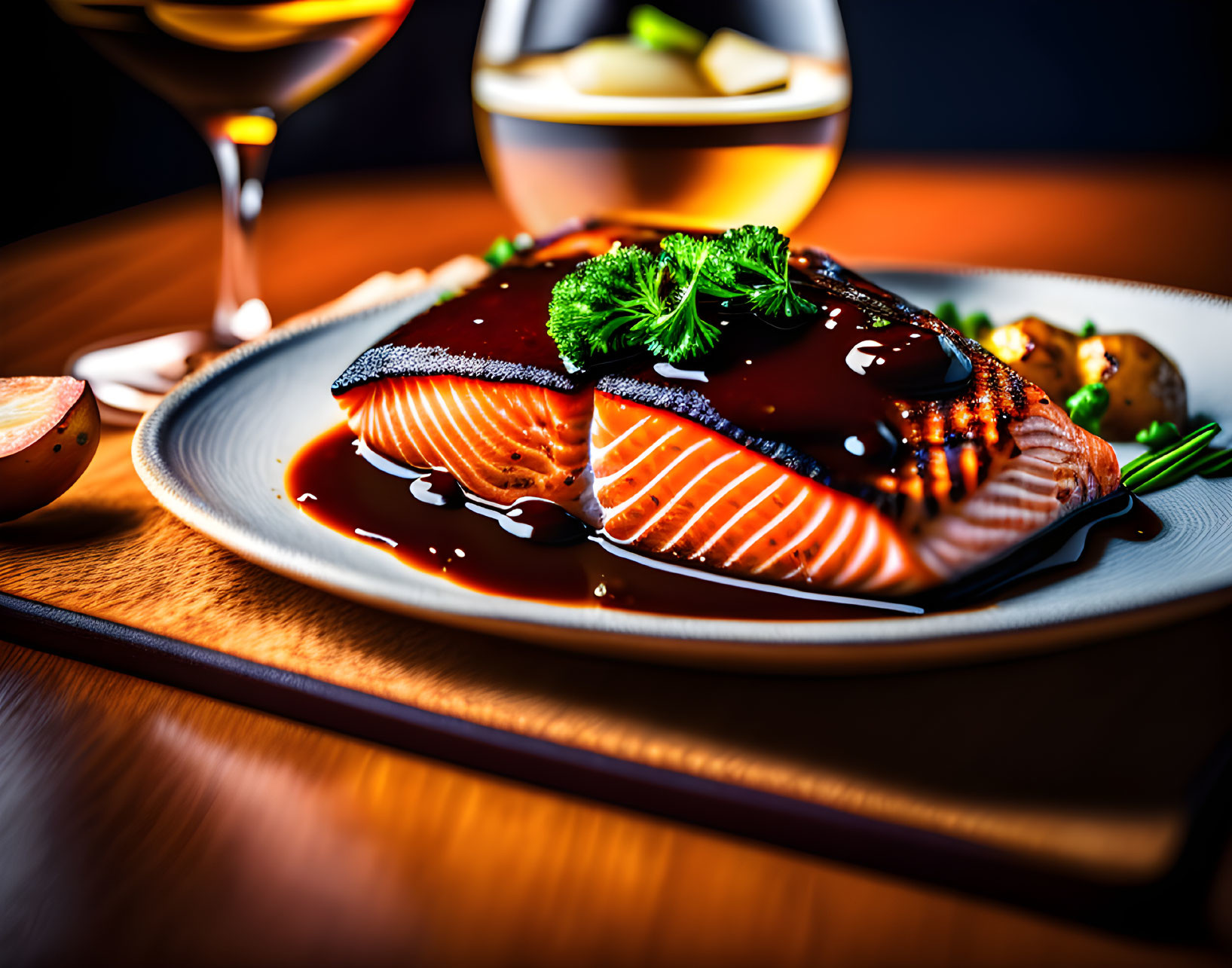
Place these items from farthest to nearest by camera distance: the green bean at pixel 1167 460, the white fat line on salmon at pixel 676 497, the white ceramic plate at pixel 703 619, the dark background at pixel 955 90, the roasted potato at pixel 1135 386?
the dark background at pixel 955 90, the roasted potato at pixel 1135 386, the green bean at pixel 1167 460, the white fat line on salmon at pixel 676 497, the white ceramic plate at pixel 703 619

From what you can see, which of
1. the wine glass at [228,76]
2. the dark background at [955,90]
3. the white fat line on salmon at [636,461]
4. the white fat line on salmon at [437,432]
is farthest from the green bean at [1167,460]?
the dark background at [955,90]

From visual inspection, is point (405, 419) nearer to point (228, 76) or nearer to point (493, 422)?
point (493, 422)

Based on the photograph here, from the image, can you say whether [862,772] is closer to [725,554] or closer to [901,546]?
[901,546]

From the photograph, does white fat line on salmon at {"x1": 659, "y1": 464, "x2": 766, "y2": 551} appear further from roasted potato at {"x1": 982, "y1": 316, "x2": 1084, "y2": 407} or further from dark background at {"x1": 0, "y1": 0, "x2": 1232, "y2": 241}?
dark background at {"x1": 0, "y1": 0, "x2": 1232, "y2": 241}

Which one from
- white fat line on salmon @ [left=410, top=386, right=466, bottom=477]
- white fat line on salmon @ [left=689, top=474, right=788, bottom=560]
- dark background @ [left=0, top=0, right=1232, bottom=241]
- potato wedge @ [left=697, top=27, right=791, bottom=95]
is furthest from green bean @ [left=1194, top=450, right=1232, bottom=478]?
dark background @ [left=0, top=0, right=1232, bottom=241]

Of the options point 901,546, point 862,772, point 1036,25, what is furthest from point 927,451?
point 1036,25

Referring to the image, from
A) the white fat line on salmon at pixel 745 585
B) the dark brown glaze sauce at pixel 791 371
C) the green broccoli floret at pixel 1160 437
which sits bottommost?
the white fat line on salmon at pixel 745 585

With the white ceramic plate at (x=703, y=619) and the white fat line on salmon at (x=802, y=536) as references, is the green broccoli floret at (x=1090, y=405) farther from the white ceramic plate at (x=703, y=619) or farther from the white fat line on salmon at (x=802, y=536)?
the white fat line on salmon at (x=802, y=536)
